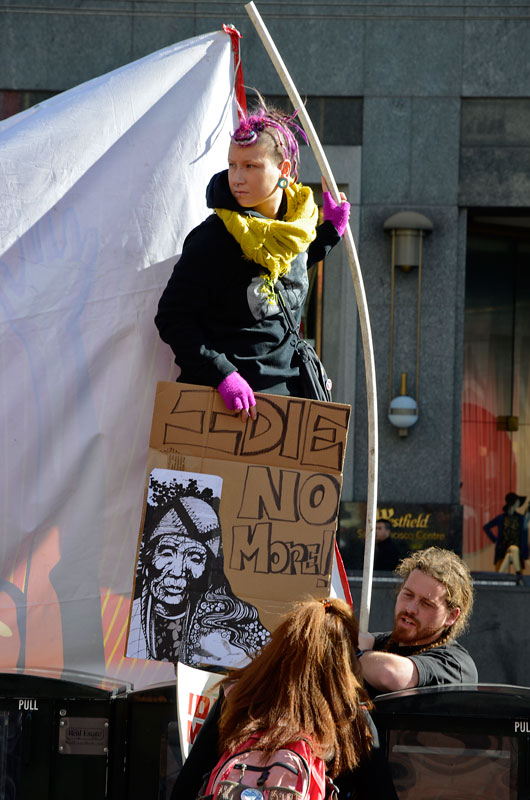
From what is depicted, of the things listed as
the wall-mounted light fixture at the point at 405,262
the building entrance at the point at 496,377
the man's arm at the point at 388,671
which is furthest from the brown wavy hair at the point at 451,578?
the building entrance at the point at 496,377

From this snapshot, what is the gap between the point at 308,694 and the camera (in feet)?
7.94

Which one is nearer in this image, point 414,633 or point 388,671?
point 388,671

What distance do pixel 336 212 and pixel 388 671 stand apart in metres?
1.80

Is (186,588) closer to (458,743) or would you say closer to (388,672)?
(388,672)

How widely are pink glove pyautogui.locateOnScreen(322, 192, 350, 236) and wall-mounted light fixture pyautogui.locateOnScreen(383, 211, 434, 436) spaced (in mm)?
6308

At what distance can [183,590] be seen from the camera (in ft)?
11.1

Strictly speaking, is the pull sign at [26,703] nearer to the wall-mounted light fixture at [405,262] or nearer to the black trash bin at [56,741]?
the black trash bin at [56,741]

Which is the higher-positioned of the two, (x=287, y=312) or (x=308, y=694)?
(x=287, y=312)

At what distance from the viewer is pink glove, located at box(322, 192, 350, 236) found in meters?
3.91

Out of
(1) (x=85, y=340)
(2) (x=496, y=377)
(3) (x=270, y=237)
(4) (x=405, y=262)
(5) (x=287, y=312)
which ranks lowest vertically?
(1) (x=85, y=340)

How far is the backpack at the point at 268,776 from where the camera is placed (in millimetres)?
2268

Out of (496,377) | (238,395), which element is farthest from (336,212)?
(496,377)

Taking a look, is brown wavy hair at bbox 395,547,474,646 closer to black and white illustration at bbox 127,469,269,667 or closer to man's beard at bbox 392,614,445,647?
man's beard at bbox 392,614,445,647

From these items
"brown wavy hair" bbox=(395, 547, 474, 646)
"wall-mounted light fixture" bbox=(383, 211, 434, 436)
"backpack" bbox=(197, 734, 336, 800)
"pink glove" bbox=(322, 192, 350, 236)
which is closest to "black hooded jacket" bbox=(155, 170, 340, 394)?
"pink glove" bbox=(322, 192, 350, 236)
